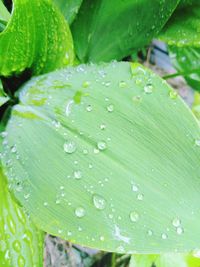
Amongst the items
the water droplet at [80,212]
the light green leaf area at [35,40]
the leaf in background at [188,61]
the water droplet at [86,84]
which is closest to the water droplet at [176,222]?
the water droplet at [80,212]

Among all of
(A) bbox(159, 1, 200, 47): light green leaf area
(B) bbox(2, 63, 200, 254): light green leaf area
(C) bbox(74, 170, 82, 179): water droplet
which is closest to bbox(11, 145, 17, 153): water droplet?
(B) bbox(2, 63, 200, 254): light green leaf area

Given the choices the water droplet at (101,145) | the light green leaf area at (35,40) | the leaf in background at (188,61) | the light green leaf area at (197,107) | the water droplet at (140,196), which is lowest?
the light green leaf area at (197,107)

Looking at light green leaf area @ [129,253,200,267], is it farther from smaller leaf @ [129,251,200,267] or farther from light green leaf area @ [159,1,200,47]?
light green leaf area @ [159,1,200,47]

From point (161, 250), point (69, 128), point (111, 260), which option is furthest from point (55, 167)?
point (111, 260)

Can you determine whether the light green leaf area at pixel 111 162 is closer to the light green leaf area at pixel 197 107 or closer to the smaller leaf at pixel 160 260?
the smaller leaf at pixel 160 260

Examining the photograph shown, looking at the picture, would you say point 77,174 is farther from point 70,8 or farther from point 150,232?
point 70,8

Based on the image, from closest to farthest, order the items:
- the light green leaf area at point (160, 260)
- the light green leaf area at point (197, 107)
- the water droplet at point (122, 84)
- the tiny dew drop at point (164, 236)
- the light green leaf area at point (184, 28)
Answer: the tiny dew drop at point (164, 236) → the water droplet at point (122, 84) → the light green leaf area at point (160, 260) → the light green leaf area at point (184, 28) → the light green leaf area at point (197, 107)
